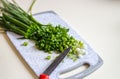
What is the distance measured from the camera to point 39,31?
39.2 inches

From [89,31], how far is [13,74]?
0.42 metres

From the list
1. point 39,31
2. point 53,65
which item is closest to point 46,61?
point 53,65

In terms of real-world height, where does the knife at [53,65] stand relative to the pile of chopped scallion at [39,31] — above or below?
below

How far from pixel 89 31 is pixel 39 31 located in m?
0.25

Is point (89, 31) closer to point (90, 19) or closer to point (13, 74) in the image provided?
point (90, 19)

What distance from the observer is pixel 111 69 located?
0.90 m

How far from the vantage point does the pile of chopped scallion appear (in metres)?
0.95

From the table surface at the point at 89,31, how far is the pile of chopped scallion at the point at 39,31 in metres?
0.07

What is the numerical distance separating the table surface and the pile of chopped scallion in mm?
71

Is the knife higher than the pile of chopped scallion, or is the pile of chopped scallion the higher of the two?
the pile of chopped scallion

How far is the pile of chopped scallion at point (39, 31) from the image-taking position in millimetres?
948

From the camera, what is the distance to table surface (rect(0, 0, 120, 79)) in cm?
89

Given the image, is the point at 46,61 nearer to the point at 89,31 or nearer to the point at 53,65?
the point at 53,65

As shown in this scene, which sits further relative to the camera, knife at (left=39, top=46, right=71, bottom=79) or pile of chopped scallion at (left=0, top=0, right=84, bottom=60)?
pile of chopped scallion at (left=0, top=0, right=84, bottom=60)
